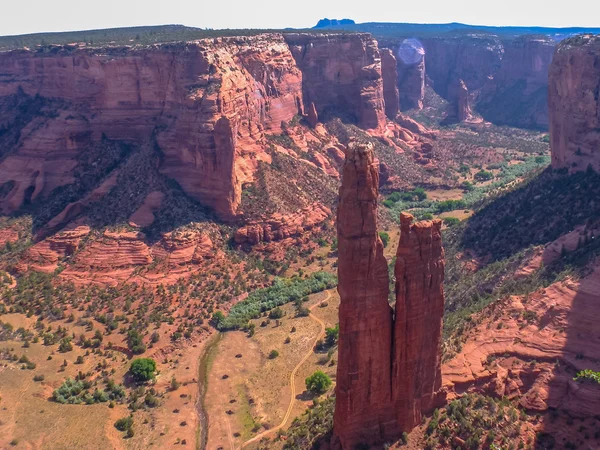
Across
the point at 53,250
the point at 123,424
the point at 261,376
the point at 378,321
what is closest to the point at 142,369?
the point at 123,424

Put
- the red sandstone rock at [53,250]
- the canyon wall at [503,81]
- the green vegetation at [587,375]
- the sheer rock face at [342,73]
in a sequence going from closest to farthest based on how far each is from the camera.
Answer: the green vegetation at [587,375] → the red sandstone rock at [53,250] → the sheer rock face at [342,73] → the canyon wall at [503,81]

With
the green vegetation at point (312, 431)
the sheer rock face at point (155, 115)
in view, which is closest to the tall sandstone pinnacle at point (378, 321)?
the green vegetation at point (312, 431)

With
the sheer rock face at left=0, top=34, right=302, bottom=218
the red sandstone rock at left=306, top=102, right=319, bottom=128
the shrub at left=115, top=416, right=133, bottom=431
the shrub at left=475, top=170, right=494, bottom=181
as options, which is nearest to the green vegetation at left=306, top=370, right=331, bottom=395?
the shrub at left=115, top=416, right=133, bottom=431

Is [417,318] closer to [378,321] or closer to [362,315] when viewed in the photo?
[378,321]

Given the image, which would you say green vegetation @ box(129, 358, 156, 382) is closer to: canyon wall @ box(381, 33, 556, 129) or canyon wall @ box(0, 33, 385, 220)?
canyon wall @ box(0, 33, 385, 220)

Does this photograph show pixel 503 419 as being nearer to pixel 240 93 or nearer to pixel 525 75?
pixel 240 93

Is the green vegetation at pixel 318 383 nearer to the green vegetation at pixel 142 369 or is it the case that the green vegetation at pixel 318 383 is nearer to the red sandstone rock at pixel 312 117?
the green vegetation at pixel 142 369

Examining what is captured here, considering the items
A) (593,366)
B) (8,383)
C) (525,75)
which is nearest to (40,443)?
(8,383)
